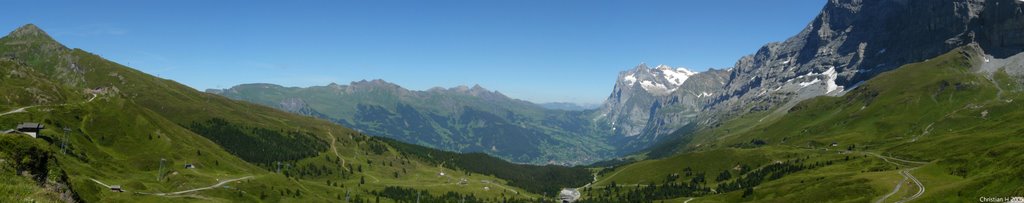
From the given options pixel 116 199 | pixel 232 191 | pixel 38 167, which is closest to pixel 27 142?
pixel 38 167

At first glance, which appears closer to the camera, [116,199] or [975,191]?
[116,199]

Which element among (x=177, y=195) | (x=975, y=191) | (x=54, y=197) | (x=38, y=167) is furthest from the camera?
(x=177, y=195)

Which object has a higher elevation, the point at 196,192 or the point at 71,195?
the point at 71,195

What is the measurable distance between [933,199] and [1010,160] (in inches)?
1814

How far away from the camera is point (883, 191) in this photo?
196 metres

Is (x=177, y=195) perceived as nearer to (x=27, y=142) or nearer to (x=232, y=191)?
(x=232, y=191)

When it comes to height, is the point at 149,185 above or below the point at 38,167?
below

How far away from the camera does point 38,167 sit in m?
46.8

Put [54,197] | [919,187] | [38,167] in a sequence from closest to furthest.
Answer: [54,197] < [38,167] < [919,187]

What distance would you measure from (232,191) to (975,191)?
665ft

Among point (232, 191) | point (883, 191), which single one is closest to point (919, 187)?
point (883, 191)

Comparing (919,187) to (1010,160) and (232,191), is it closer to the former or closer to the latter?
(1010,160)

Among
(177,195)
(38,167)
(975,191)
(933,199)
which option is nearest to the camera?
(38,167)

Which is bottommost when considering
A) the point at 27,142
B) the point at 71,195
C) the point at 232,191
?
the point at 232,191
